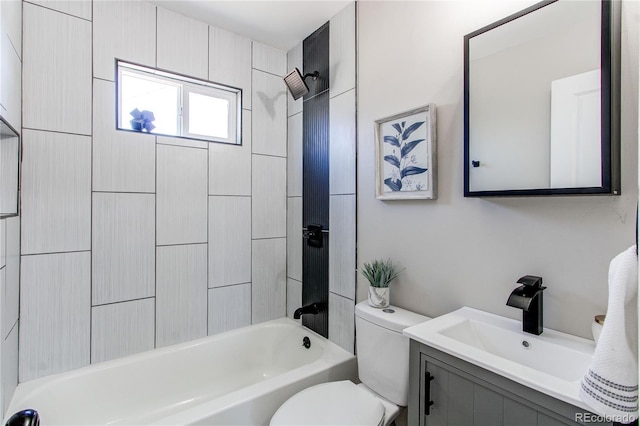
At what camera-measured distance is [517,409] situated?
0.86m

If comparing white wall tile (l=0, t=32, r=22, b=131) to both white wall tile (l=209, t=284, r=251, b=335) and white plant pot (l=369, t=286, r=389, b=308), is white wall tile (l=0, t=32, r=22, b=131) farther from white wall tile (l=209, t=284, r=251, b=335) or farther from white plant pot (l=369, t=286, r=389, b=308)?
white plant pot (l=369, t=286, r=389, b=308)

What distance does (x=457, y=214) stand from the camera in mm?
1413

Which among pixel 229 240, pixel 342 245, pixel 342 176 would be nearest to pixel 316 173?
pixel 342 176

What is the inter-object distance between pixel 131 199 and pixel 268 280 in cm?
113

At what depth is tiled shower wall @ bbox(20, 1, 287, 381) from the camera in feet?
5.49

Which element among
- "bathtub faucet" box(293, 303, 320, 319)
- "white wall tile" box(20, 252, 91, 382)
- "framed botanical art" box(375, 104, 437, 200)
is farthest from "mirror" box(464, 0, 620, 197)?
"white wall tile" box(20, 252, 91, 382)

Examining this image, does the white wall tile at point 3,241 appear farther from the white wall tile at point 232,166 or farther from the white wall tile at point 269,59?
the white wall tile at point 269,59

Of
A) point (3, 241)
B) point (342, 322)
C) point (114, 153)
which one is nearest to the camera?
point (3, 241)

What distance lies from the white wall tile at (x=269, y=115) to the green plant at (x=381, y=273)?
1.31 meters

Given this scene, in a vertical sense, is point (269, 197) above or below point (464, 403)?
above

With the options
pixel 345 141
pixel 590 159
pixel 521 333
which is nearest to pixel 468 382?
pixel 521 333

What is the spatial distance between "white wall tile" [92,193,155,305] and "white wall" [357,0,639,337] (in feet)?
4.36

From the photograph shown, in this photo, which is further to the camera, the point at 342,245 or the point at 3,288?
the point at 342,245

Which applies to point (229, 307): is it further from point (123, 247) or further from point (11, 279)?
point (11, 279)
